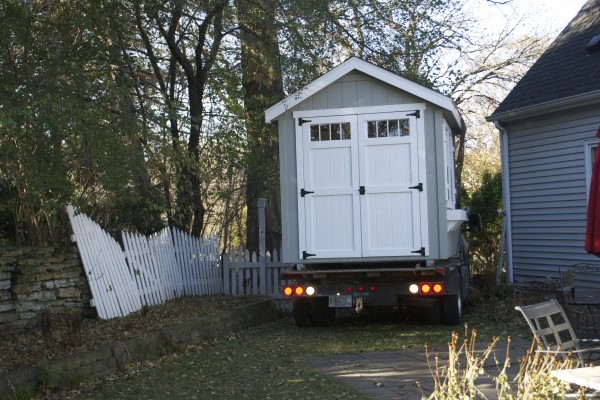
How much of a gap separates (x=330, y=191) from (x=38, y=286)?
4052 mm

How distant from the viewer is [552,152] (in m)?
13.2

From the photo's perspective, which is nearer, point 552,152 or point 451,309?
point 451,309

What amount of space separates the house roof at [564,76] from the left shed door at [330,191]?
3983mm

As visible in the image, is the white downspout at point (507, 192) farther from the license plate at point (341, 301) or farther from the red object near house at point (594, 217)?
the red object near house at point (594, 217)

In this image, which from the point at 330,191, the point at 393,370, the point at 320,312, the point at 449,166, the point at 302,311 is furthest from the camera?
the point at 449,166

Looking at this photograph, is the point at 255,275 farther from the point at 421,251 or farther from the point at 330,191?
the point at 421,251

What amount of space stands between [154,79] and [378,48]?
4.28 metres

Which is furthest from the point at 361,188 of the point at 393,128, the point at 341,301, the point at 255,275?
the point at 255,275

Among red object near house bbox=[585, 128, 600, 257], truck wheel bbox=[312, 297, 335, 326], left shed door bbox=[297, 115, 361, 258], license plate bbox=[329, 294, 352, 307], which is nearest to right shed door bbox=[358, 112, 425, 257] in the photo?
left shed door bbox=[297, 115, 361, 258]

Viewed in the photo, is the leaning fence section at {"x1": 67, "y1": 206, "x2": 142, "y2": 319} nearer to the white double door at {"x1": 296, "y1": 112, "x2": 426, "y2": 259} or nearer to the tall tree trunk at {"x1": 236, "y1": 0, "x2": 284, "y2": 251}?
the white double door at {"x1": 296, "y1": 112, "x2": 426, "y2": 259}

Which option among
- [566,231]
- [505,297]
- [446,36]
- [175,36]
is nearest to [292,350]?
[505,297]

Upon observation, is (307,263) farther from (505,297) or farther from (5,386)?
(5,386)

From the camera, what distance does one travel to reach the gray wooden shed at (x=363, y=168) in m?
10.5

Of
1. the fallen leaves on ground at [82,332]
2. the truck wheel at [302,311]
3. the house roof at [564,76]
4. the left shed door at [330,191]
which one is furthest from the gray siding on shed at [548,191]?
the fallen leaves on ground at [82,332]
